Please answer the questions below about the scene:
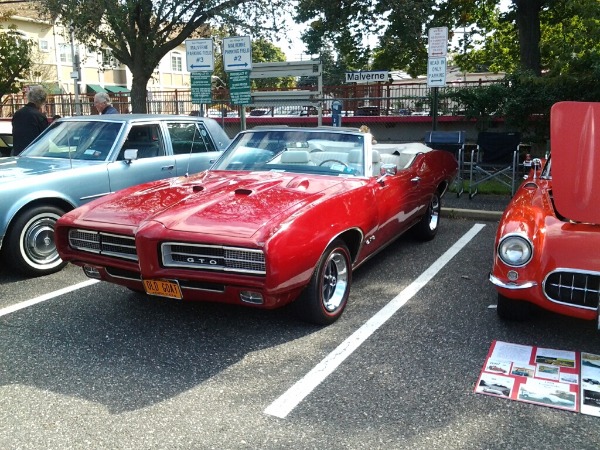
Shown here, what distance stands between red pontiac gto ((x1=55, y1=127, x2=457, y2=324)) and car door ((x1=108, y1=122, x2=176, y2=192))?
A: 1371 mm

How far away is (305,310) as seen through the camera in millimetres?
4125

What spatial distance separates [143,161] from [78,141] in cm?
77

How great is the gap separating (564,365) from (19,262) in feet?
15.8

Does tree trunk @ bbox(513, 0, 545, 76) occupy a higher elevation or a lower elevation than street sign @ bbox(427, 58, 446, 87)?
higher

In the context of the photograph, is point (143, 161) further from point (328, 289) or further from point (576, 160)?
point (576, 160)

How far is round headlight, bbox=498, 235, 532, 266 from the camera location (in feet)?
12.4

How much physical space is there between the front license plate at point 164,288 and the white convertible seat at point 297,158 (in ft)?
6.23

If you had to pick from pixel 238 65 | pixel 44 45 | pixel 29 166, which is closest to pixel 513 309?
pixel 29 166

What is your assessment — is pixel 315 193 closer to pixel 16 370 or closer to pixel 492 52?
pixel 16 370

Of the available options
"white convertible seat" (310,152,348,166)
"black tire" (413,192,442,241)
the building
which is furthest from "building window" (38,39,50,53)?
"white convertible seat" (310,152,348,166)

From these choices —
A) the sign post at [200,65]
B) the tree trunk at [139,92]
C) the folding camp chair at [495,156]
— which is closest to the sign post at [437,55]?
the folding camp chair at [495,156]

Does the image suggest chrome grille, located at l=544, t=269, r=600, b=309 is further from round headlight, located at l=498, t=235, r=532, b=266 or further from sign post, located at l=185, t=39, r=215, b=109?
sign post, located at l=185, t=39, r=215, b=109

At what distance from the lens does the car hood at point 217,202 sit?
3783mm

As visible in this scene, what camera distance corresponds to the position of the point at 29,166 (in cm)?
597
